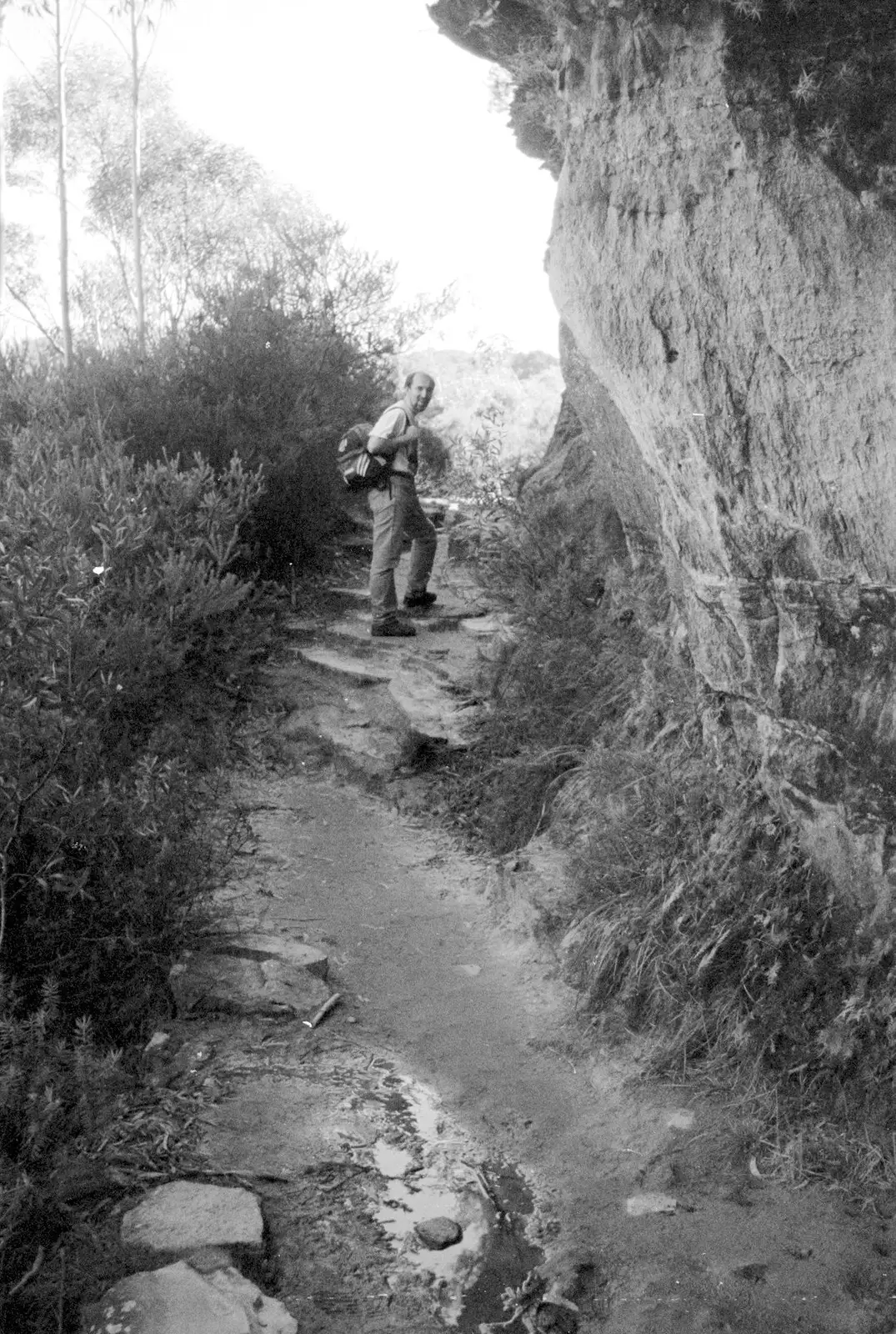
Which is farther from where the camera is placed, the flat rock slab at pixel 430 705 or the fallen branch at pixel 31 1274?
the flat rock slab at pixel 430 705

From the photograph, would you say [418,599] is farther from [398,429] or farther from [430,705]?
[430,705]

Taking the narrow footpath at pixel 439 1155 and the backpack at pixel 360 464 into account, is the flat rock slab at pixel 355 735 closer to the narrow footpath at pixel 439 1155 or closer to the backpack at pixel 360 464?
the narrow footpath at pixel 439 1155

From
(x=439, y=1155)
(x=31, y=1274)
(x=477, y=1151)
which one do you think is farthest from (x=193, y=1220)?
(x=477, y=1151)

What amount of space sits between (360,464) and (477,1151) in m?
5.25

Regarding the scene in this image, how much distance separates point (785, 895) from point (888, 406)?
6.38 ft

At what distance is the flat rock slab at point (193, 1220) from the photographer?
12.3 feet

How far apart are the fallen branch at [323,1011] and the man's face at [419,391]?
15.8ft

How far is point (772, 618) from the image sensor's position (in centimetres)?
478

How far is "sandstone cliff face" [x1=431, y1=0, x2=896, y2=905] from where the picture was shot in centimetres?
435

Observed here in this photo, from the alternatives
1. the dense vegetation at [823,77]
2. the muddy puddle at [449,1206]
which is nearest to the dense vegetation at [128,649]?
the muddy puddle at [449,1206]

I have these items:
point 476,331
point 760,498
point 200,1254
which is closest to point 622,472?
point 760,498

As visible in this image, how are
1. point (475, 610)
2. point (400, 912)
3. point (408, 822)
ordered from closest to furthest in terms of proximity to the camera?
point (400, 912)
point (408, 822)
point (475, 610)

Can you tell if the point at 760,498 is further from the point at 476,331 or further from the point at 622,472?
the point at 476,331

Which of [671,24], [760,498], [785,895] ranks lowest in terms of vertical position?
[785,895]
